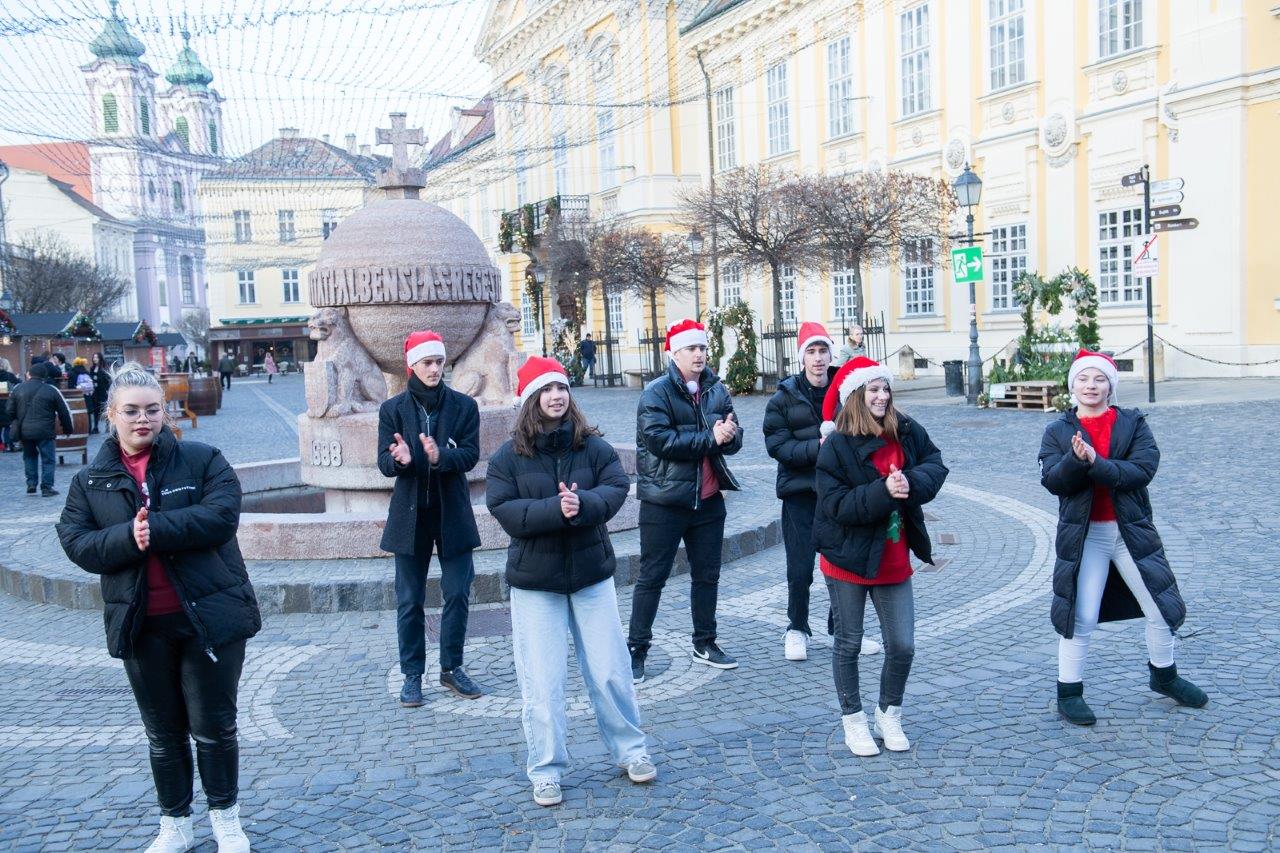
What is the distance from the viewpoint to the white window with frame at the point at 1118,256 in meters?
24.7

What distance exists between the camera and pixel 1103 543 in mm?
5156

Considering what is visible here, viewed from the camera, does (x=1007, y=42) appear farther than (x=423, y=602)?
Yes

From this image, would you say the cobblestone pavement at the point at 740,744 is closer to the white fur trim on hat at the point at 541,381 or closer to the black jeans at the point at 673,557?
the black jeans at the point at 673,557

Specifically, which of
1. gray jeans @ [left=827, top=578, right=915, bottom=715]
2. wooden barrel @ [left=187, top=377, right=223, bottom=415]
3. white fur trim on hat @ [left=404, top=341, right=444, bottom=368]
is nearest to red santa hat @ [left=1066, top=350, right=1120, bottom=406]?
gray jeans @ [left=827, top=578, right=915, bottom=715]

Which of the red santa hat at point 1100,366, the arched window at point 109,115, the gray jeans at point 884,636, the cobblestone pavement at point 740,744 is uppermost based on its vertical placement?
the arched window at point 109,115

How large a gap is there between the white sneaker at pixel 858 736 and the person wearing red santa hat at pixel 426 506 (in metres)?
2.02

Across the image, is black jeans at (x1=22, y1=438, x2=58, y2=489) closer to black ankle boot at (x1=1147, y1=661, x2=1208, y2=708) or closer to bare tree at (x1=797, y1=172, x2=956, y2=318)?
black ankle boot at (x1=1147, y1=661, x2=1208, y2=708)

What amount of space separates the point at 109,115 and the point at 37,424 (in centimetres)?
A: 727

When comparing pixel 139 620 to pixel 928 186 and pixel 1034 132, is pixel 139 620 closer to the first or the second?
pixel 928 186

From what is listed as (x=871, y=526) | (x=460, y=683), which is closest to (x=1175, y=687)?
(x=871, y=526)

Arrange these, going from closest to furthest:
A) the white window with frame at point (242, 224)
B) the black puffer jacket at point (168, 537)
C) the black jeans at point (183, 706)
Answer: the black puffer jacket at point (168, 537), the black jeans at point (183, 706), the white window with frame at point (242, 224)

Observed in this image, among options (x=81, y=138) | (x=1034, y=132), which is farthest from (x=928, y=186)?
(x=81, y=138)

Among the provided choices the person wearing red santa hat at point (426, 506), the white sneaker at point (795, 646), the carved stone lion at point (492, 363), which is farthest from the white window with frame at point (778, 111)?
the person wearing red santa hat at point (426, 506)

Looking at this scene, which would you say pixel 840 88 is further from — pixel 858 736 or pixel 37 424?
pixel 858 736
